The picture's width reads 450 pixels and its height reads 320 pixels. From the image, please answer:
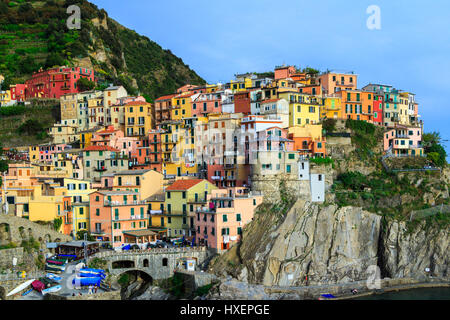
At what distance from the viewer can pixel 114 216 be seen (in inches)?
2383

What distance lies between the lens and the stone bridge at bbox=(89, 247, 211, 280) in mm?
55094

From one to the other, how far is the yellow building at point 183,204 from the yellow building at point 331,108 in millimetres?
17210

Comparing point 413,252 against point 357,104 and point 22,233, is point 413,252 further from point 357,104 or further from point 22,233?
point 22,233

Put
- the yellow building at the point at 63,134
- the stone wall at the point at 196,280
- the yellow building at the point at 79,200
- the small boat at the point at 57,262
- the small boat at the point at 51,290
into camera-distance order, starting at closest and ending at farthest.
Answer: the small boat at the point at 51,290 → the small boat at the point at 57,262 → the stone wall at the point at 196,280 → the yellow building at the point at 79,200 → the yellow building at the point at 63,134

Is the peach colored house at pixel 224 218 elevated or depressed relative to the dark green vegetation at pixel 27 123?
depressed

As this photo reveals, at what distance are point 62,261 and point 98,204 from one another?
355 inches

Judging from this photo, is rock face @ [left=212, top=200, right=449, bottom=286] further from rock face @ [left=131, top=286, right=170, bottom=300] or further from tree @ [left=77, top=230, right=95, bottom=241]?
tree @ [left=77, top=230, right=95, bottom=241]

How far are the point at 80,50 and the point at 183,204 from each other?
51.2 m

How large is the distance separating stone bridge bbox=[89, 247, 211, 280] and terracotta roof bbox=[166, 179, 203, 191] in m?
7.55

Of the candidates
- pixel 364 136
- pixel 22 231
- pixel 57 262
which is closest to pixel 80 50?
pixel 364 136

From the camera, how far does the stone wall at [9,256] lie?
170 feet

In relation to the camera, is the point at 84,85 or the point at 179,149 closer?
the point at 179,149

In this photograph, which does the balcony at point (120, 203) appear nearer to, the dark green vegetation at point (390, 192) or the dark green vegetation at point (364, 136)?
the dark green vegetation at point (390, 192)

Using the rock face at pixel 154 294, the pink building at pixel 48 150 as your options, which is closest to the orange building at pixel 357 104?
the rock face at pixel 154 294
